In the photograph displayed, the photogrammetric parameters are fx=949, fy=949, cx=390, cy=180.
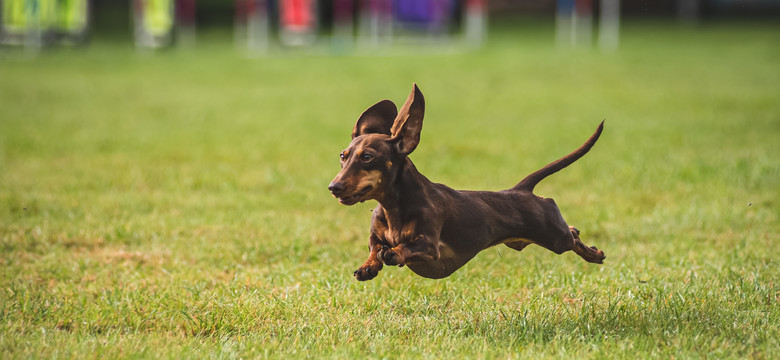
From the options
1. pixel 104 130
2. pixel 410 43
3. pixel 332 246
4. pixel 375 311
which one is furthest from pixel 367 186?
pixel 410 43

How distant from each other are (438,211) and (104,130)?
29.4 ft

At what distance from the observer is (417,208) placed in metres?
3.56

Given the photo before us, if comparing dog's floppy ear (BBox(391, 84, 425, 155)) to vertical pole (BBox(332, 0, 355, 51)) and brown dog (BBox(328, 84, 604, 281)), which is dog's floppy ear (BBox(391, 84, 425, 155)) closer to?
brown dog (BBox(328, 84, 604, 281))

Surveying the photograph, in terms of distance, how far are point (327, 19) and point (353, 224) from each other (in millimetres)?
30828

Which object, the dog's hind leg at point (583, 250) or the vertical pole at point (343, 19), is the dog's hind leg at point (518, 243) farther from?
the vertical pole at point (343, 19)

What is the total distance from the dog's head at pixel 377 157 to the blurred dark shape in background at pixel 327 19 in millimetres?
19451

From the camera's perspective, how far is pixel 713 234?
6.29 metres

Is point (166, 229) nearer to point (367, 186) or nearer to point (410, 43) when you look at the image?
point (367, 186)

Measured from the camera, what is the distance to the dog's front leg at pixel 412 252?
11.2 ft

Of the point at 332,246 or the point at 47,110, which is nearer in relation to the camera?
the point at 332,246

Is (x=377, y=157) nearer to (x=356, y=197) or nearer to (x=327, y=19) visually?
(x=356, y=197)

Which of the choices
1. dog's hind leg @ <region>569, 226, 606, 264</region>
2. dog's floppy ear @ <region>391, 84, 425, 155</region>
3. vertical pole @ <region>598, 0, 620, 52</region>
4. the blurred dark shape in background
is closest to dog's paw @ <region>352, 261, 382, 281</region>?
dog's floppy ear @ <region>391, 84, 425, 155</region>

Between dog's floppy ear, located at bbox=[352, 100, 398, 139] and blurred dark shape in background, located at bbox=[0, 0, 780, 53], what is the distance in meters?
19.2

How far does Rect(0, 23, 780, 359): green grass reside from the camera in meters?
4.13
